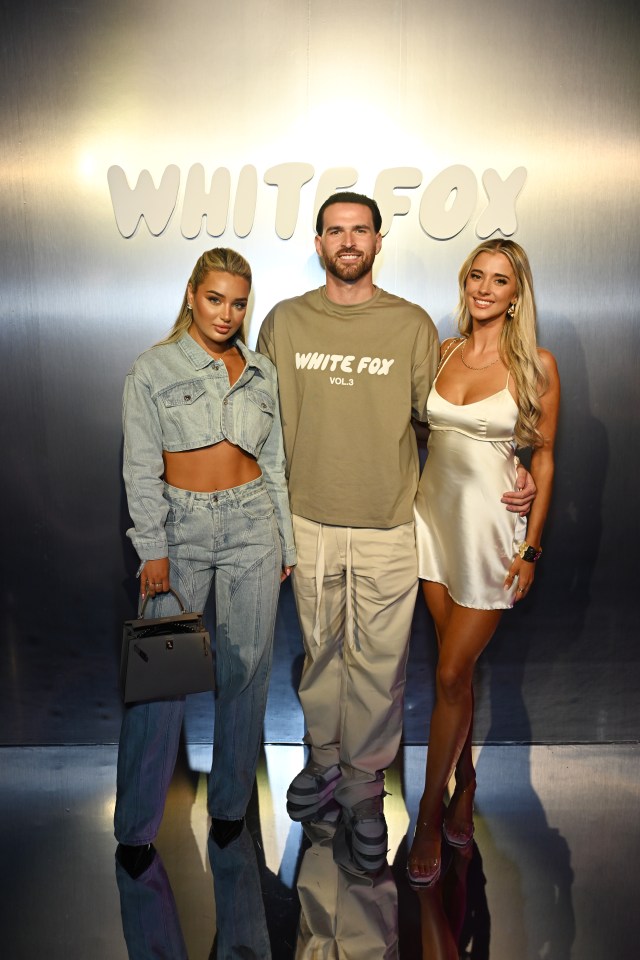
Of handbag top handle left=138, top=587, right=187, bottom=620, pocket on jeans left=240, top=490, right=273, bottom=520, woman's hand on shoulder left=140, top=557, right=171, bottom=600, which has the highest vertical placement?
pocket on jeans left=240, top=490, right=273, bottom=520

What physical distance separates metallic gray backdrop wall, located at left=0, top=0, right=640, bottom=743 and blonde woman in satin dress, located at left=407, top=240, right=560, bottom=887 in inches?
26.8

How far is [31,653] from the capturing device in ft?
12.0

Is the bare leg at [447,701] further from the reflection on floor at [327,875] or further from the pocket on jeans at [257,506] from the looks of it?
the pocket on jeans at [257,506]

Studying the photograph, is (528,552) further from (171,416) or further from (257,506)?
(171,416)

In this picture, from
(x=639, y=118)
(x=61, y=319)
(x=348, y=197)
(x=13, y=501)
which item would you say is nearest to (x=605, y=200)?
(x=639, y=118)

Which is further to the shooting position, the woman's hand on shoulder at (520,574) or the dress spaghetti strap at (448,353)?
the dress spaghetti strap at (448,353)

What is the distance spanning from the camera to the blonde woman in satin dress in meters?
2.77

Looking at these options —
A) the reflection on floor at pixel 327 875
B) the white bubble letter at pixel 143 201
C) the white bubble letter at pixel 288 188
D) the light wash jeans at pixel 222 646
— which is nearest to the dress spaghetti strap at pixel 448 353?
the light wash jeans at pixel 222 646

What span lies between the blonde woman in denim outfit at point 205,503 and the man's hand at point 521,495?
2.46 ft

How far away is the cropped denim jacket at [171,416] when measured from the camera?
2.68 meters

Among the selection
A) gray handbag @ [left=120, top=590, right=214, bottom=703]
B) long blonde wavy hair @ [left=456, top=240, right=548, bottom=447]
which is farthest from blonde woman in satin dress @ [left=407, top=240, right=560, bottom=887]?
gray handbag @ [left=120, top=590, right=214, bottom=703]

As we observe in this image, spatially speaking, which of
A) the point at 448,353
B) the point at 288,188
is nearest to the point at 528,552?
the point at 448,353

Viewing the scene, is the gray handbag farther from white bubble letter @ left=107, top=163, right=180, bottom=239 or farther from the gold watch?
white bubble letter @ left=107, top=163, right=180, bottom=239

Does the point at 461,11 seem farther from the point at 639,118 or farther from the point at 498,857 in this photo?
the point at 498,857
